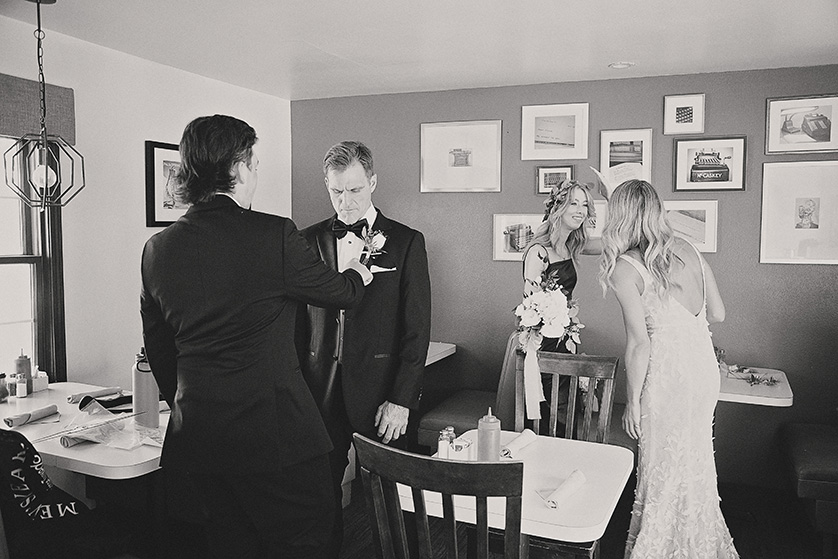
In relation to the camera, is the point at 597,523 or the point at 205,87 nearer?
the point at 597,523

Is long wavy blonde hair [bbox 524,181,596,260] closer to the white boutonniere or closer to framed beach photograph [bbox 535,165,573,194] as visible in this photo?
framed beach photograph [bbox 535,165,573,194]

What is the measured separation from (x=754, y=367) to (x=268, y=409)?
134 inches

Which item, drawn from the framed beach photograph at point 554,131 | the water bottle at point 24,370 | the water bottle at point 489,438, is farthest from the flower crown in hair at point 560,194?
the water bottle at point 24,370

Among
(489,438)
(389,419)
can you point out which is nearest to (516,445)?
(489,438)

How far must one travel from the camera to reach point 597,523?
188 cm

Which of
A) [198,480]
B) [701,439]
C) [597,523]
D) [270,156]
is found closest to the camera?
[597,523]

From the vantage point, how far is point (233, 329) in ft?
6.25

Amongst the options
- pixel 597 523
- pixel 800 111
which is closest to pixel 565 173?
pixel 800 111

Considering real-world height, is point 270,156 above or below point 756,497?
above

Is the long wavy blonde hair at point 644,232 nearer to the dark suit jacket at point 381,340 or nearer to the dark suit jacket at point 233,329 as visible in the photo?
the dark suit jacket at point 381,340

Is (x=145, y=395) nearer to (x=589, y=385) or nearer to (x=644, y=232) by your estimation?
(x=589, y=385)

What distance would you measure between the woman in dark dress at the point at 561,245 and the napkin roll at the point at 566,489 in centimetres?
149

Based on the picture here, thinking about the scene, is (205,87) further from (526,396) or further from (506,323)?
(526,396)

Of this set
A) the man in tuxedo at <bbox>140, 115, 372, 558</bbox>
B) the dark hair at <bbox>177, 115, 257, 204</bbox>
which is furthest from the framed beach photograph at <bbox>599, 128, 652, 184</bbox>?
the dark hair at <bbox>177, 115, 257, 204</bbox>
